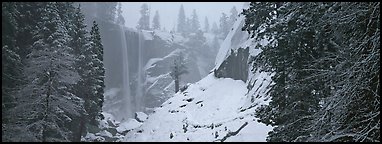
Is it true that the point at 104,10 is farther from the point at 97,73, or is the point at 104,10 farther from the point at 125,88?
the point at 97,73

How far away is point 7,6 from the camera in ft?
66.1

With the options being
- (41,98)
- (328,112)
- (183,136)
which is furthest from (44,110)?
(328,112)

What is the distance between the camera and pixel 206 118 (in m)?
30.3

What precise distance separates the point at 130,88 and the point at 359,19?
68998 mm

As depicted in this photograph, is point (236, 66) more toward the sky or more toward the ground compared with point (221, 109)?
more toward the sky

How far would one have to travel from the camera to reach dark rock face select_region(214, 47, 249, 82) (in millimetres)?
40922

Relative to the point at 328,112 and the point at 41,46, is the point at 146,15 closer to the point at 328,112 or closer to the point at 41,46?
the point at 41,46

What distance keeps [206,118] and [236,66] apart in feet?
45.2

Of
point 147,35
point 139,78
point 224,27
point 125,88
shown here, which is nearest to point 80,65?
point 125,88

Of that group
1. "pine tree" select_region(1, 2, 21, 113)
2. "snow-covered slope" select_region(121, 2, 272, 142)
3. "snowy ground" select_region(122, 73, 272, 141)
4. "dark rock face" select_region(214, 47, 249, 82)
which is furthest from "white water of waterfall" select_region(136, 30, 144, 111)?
"pine tree" select_region(1, 2, 21, 113)

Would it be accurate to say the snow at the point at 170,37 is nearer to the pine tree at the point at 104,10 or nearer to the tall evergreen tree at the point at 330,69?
the pine tree at the point at 104,10

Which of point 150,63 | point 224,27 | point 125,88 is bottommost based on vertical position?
point 125,88

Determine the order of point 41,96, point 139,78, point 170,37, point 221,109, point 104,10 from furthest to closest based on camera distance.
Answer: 1. point 104,10
2. point 170,37
3. point 139,78
4. point 221,109
5. point 41,96

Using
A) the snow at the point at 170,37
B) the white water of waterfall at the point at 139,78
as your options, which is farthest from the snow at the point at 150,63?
the snow at the point at 170,37
